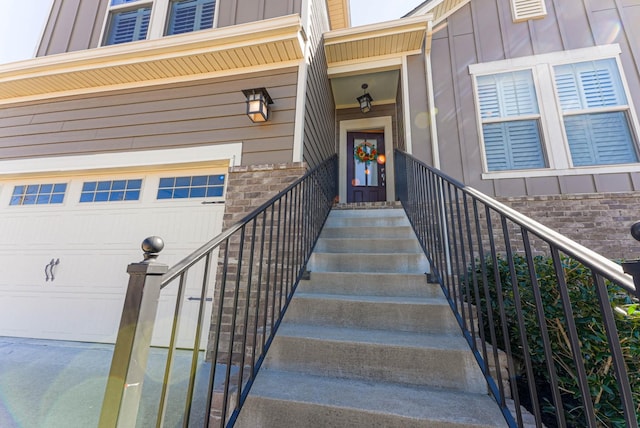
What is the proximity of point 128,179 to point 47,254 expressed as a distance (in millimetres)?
1323

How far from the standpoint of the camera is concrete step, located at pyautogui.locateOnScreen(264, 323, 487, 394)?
1405 mm

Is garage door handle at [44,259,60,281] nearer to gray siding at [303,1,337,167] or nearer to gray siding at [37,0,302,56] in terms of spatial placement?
gray siding at [37,0,302,56]

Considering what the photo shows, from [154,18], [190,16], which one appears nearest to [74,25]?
[154,18]

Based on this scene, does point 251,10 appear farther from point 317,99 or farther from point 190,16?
point 317,99

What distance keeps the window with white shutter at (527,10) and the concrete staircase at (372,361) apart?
3.81 metres

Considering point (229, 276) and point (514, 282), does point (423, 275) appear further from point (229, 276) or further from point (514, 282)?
point (229, 276)

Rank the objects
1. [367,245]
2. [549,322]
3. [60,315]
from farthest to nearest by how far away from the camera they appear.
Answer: [60,315]
[367,245]
[549,322]

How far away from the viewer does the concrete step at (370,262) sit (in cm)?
228

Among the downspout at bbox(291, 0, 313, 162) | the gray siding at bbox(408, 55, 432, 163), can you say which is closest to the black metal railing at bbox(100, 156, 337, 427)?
the downspout at bbox(291, 0, 313, 162)

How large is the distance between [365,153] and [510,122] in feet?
8.08

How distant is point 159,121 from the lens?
329 cm

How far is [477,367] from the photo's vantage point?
1380 millimetres

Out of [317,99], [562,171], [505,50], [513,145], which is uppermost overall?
[505,50]

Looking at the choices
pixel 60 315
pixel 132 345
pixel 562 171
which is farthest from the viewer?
pixel 562 171
